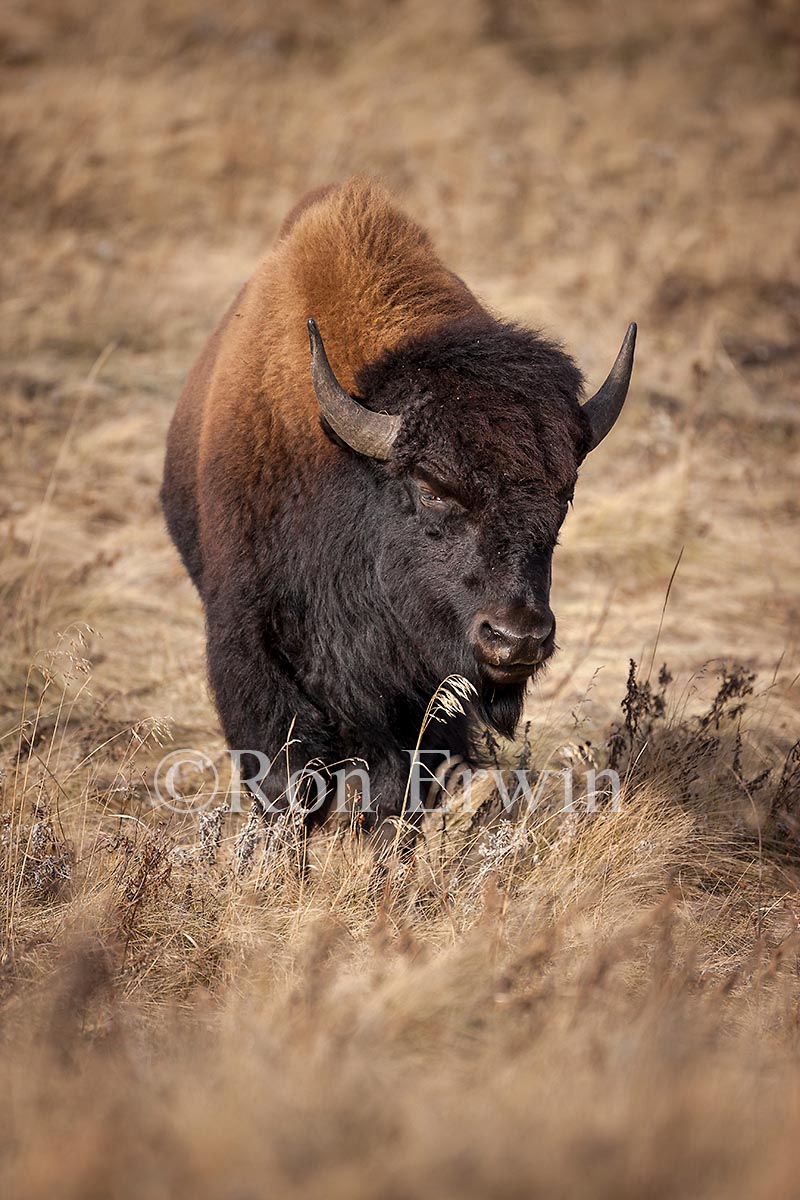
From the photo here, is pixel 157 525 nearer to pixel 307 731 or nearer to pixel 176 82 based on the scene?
pixel 307 731

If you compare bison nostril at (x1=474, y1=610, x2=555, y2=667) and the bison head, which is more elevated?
the bison head

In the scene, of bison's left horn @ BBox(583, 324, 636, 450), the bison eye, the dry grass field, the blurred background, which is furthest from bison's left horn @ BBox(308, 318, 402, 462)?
the blurred background

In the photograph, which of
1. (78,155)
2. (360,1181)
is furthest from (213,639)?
(78,155)

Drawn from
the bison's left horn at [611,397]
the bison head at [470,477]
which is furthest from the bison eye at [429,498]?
the bison's left horn at [611,397]

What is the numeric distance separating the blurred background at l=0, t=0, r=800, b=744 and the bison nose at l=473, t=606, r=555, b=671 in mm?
A: 2390

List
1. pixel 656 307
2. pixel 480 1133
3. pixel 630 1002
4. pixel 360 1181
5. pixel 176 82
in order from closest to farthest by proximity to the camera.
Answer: pixel 360 1181 → pixel 480 1133 → pixel 630 1002 → pixel 656 307 → pixel 176 82

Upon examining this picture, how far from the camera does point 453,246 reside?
13.3 metres

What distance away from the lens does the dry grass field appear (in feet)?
7.92

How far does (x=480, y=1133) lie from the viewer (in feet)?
7.45

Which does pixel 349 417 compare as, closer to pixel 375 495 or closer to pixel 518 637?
pixel 375 495

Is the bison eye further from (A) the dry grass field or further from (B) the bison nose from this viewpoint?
(A) the dry grass field

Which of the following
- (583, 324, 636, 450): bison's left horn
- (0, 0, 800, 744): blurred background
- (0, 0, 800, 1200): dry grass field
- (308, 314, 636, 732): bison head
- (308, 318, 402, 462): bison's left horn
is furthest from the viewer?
(0, 0, 800, 744): blurred background

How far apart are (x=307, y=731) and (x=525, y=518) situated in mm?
1403

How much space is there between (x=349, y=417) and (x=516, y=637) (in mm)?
1023
